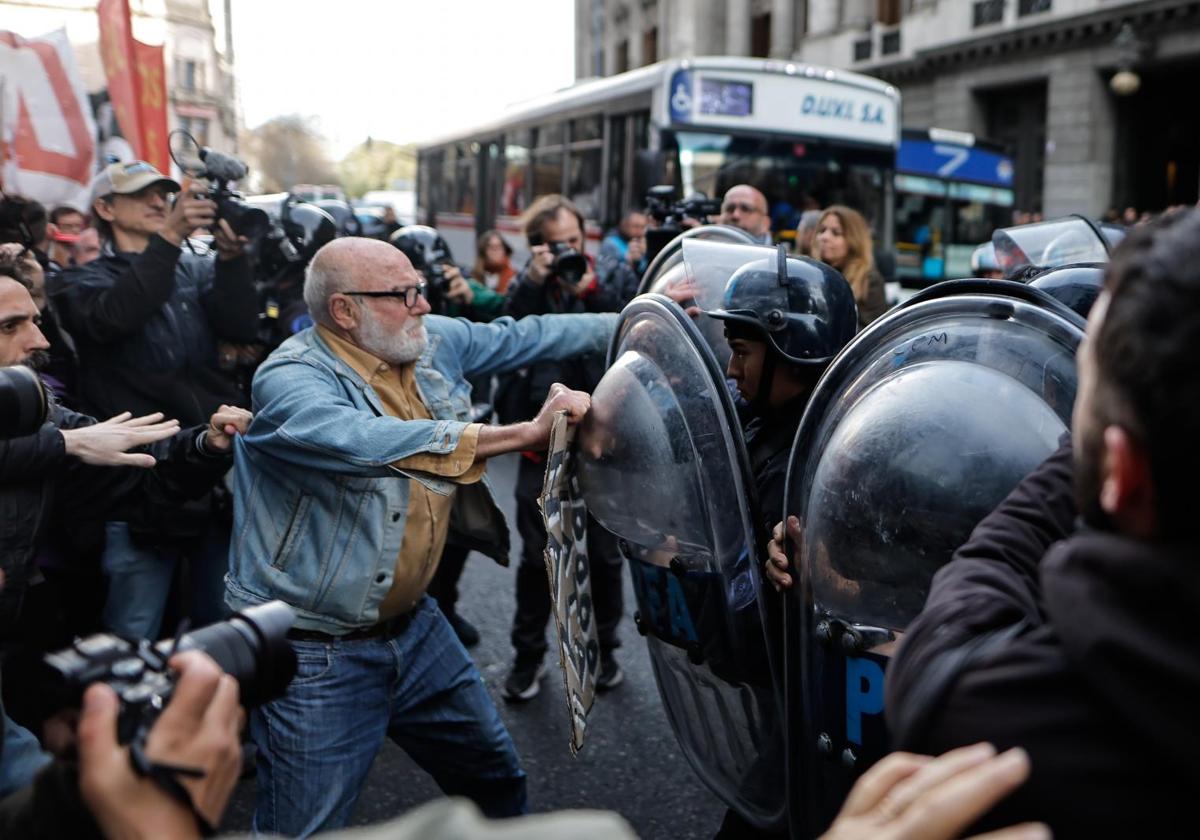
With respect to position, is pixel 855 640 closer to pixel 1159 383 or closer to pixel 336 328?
pixel 1159 383

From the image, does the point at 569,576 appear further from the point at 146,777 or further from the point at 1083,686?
the point at 1083,686

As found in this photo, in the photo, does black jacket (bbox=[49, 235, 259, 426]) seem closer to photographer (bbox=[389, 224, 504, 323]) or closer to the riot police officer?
photographer (bbox=[389, 224, 504, 323])

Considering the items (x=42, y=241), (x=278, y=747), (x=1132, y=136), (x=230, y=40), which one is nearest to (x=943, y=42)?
(x=1132, y=136)

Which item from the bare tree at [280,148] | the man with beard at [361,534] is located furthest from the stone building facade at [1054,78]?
the bare tree at [280,148]

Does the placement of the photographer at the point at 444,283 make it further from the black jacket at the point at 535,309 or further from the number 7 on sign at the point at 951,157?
the number 7 on sign at the point at 951,157

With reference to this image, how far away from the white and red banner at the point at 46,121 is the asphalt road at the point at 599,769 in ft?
10.6

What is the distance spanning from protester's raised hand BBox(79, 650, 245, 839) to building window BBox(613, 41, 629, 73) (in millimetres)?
38549

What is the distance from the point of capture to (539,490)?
4.48 meters

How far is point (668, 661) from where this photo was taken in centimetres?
245

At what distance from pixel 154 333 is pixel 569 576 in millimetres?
2138

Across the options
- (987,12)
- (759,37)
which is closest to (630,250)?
(987,12)

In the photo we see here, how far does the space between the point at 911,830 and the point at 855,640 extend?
0.78m

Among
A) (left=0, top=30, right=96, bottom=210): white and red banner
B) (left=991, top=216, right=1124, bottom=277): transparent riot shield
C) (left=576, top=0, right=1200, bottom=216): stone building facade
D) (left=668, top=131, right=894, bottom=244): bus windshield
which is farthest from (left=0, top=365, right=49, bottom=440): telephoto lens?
(left=576, top=0, right=1200, bottom=216): stone building facade

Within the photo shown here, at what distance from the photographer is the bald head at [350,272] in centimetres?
271
